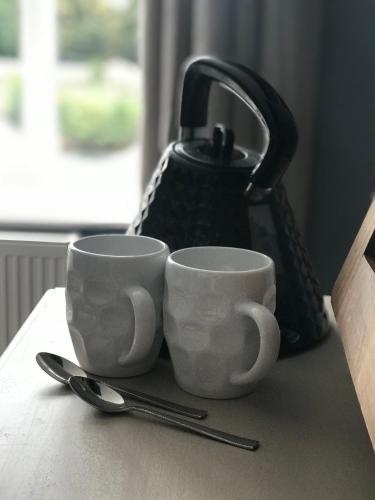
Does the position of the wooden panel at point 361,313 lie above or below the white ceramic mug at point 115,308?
above

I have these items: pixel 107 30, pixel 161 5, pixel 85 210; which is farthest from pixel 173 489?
pixel 107 30

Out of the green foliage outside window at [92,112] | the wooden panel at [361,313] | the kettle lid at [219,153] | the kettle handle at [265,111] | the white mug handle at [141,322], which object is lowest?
the green foliage outside window at [92,112]

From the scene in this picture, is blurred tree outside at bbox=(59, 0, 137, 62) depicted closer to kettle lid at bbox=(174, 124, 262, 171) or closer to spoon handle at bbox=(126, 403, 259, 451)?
kettle lid at bbox=(174, 124, 262, 171)

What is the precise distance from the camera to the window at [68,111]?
1766 mm

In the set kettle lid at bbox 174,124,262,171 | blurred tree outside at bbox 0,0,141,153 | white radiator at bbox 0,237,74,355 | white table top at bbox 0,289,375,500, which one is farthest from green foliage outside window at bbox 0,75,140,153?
white table top at bbox 0,289,375,500

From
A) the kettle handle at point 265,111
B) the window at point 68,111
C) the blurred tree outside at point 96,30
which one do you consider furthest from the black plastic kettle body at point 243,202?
the blurred tree outside at point 96,30

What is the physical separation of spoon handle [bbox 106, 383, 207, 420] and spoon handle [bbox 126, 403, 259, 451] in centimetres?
1

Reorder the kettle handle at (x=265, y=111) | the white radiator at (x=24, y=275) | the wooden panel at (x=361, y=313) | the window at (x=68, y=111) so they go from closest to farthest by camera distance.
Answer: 1. the wooden panel at (x=361, y=313)
2. the kettle handle at (x=265, y=111)
3. the white radiator at (x=24, y=275)
4. the window at (x=68, y=111)

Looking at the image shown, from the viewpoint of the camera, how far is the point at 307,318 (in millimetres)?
749

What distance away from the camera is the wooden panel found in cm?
46

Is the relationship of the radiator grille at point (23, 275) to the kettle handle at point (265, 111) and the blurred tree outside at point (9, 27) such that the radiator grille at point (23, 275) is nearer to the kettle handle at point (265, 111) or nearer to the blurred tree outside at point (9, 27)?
the blurred tree outside at point (9, 27)

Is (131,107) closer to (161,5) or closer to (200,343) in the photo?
(161,5)

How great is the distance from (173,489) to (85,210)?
4.42ft

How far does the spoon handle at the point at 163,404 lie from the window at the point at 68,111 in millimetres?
1081
